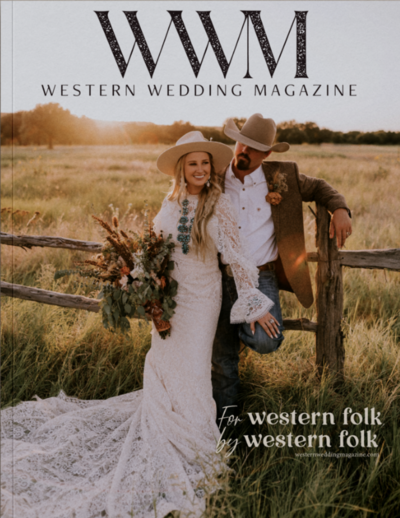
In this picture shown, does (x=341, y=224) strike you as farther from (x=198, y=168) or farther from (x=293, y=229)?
(x=198, y=168)

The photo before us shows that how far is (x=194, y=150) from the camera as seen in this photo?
114 inches

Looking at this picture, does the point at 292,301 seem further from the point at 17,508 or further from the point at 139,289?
the point at 17,508

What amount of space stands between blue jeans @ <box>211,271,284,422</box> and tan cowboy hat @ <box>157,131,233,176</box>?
0.90 m

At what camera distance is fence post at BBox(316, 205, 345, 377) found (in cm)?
326

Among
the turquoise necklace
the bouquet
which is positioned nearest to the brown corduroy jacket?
the turquoise necklace

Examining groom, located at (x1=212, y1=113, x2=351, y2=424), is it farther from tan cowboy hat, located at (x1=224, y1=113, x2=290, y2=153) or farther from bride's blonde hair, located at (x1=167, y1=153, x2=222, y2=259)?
bride's blonde hair, located at (x1=167, y1=153, x2=222, y2=259)

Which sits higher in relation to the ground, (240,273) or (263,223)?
(263,223)

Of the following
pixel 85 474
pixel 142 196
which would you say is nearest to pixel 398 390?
pixel 85 474

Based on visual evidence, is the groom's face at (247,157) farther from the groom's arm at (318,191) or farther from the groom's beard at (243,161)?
the groom's arm at (318,191)

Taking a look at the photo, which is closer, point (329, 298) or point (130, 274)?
point (130, 274)

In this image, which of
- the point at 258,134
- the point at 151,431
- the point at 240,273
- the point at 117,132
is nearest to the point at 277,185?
the point at 258,134

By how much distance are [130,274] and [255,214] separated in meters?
1.14

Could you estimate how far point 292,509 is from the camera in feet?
7.25

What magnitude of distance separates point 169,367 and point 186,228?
1.03m
